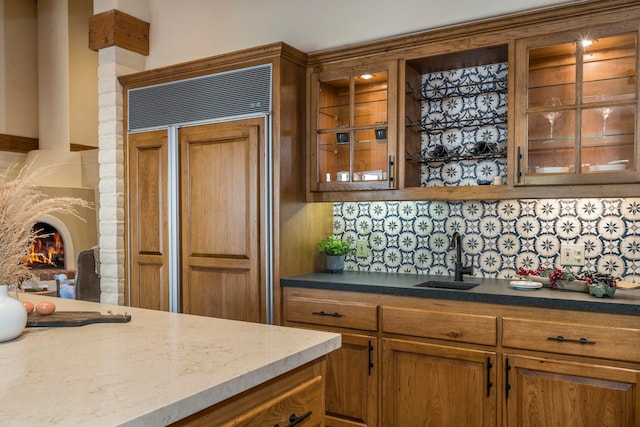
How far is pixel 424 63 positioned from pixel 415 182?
704 millimetres

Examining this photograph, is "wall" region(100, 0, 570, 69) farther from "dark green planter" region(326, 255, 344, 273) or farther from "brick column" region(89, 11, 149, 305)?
"dark green planter" region(326, 255, 344, 273)

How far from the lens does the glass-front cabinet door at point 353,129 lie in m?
3.05

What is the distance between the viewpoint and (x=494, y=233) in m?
3.06

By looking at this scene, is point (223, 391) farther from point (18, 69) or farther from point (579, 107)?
point (18, 69)

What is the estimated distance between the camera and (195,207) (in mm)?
3455

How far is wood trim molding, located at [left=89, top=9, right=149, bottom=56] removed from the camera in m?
3.89

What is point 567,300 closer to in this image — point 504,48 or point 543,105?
point 543,105

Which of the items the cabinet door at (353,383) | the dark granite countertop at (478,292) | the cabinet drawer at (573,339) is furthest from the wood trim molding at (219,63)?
the cabinet drawer at (573,339)

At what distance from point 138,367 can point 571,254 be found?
94.6 inches

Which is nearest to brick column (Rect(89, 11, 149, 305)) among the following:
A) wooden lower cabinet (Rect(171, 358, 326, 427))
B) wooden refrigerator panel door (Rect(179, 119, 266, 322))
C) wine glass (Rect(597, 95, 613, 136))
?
wooden refrigerator panel door (Rect(179, 119, 266, 322))

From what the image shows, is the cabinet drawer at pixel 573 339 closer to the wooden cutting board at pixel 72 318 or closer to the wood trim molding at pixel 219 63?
the wooden cutting board at pixel 72 318

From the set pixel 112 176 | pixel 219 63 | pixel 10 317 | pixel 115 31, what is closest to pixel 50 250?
pixel 112 176

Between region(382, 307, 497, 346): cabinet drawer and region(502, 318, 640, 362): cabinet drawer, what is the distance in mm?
87

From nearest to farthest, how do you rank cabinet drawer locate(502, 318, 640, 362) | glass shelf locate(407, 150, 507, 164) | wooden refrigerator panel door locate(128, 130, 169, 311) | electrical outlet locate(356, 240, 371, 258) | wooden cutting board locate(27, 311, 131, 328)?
wooden cutting board locate(27, 311, 131, 328), cabinet drawer locate(502, 318, 640, 362), glass shelf locate(407, 150, 507, 164), electrical outlet locate(356, 240, 371, 258), wooden refrigerator panel door locate(128, 130, 169, 311)
